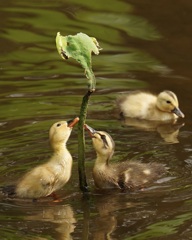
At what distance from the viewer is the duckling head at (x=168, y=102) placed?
8180 millimetres

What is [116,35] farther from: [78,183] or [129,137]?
[78,183]

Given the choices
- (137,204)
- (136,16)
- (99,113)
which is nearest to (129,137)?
(99,113)

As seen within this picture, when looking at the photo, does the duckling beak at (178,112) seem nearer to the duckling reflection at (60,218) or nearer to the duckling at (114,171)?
the duckling at (114,171)

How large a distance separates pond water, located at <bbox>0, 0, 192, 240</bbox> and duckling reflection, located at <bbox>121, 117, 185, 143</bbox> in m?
0.02

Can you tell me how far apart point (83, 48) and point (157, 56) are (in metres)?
3.79

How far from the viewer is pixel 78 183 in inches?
263

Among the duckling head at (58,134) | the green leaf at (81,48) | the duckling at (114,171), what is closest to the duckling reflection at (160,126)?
the duckling at (114,171)

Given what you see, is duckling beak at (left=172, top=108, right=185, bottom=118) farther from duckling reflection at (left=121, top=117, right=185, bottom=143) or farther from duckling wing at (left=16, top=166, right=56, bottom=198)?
duckling wing at (left=16, top=166, right=56, bottom=198)

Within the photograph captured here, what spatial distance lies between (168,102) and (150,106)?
0.21 meters

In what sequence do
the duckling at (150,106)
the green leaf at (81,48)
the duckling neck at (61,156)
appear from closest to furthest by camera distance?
the green leaf at (81,48)
the duckling neck at (61,156)
the duckling at (150,106)

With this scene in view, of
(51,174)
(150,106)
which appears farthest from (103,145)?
(150,106)

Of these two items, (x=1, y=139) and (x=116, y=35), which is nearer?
(x=1, y=139)

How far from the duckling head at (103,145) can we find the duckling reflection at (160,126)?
3.28 feet

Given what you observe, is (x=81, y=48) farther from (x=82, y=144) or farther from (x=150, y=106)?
(x=150, y=106)
